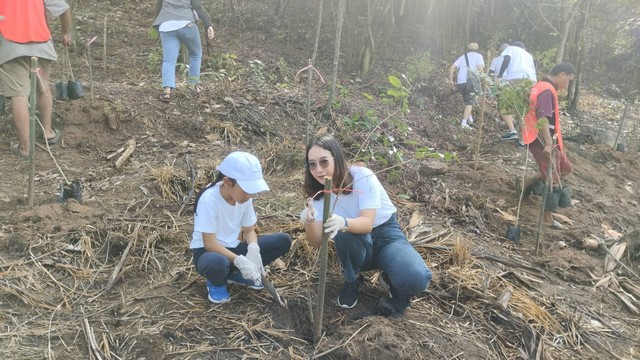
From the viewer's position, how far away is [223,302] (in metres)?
2.57

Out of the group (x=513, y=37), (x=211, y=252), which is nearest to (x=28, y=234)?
(x=211, y=252)

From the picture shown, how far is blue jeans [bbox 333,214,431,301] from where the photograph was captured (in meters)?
2.39

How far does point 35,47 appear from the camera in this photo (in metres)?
3.89

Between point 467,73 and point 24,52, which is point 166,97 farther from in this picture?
point 467,73

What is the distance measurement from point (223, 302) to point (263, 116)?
2.93 metres

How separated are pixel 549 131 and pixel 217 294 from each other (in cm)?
306

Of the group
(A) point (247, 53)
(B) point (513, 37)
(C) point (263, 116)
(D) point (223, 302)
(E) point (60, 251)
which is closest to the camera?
(D) point (223, 302)

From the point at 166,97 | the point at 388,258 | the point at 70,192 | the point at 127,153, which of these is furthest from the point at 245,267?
the point at 166,97

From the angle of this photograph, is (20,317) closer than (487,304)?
Yes

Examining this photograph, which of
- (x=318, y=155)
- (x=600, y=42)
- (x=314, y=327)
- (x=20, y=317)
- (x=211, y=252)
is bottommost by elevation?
(x=20, y=317)

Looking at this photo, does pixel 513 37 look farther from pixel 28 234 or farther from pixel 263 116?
pixel 28 234

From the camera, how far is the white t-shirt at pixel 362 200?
2445 mm

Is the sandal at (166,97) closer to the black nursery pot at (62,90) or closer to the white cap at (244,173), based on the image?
the black nursery pot at (62,90)

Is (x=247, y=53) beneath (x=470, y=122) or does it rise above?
above
